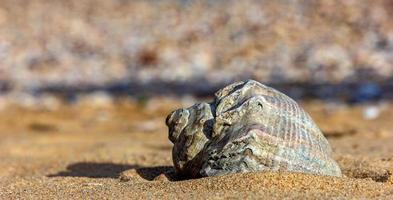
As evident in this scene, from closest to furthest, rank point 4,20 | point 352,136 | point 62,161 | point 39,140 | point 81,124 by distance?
point 62,161 < point 352,136 < point 39,140 < point 81,124 < point 4,20

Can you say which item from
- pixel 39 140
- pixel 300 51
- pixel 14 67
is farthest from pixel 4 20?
pixel 39 140

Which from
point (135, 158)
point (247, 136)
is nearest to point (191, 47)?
point (135, 158)

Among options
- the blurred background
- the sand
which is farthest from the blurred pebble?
the blurred background

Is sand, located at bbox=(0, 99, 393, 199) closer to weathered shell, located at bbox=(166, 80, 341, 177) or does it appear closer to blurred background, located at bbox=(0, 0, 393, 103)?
weathered shell, located at bbox=(166, 80, 341, 177)

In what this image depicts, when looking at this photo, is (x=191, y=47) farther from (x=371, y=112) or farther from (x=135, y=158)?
(x=135, y=158)

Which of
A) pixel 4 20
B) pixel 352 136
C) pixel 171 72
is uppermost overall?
pixel 4 20

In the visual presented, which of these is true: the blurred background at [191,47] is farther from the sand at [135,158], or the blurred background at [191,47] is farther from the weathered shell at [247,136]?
the weathered shell at [247,136]

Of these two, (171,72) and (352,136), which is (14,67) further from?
(352,136)
